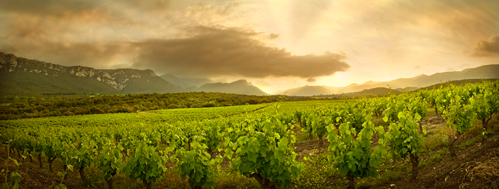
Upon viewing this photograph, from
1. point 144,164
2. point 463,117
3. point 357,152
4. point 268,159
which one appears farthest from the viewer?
point 463,117

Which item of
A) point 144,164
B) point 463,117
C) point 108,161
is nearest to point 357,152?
point 463,117

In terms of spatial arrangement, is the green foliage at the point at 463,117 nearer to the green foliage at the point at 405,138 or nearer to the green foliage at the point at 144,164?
the green foliage at the point at 405,138

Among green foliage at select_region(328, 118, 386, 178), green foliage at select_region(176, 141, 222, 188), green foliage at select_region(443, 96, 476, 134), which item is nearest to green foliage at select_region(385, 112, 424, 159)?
green foliage at select_region(328, 118, 386, 178)

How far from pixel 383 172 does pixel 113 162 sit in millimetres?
11571

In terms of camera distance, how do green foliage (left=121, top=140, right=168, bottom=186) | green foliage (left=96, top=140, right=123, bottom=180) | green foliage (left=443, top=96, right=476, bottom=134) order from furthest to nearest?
1. green foliage (left=96, top=140, right=123, bottom=180)
2. green foliage (left=443, top=96, right=476, bottom=134)
3. green foliage (left=121, top=140, right=168, bottom=186)

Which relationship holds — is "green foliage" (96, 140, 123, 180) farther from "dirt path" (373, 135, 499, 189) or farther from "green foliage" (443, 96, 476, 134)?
"green foliage" (443, 96, 476, 134)

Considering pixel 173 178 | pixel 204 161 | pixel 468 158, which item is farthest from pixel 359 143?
pixel 173 178

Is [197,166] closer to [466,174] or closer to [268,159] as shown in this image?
[268,159]

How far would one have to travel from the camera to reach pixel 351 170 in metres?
7.30

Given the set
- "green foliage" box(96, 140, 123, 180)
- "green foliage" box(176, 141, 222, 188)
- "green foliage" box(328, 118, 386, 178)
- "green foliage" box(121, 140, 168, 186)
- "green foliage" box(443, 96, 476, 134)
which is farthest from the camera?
"green foliage" box(96, 140, 123, 180)

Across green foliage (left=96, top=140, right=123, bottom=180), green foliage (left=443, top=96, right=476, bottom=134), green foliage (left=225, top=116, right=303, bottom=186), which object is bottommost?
green foliage (left=96, top=140, right=123, bottom=180)

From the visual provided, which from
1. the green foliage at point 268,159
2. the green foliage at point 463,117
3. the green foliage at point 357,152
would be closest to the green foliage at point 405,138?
the green foliage at point 357,152

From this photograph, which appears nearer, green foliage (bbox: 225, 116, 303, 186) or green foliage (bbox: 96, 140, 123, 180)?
green foliage (bbox: 225, 116, 303, 186)

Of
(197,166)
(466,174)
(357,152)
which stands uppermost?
(357,152)
